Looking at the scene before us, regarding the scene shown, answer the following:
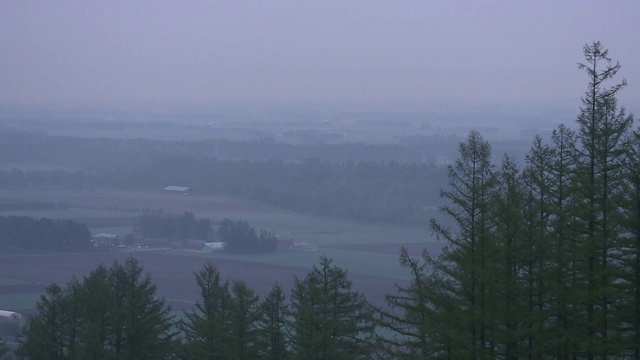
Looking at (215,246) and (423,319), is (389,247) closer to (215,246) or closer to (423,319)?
(215,246)

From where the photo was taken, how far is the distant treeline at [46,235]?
28281 millimetres

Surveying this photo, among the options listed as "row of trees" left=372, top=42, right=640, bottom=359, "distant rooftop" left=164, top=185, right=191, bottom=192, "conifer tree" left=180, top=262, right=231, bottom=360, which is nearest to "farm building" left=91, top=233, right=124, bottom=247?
"distant rooftop" left=164, top=185, right=191, bottom=192

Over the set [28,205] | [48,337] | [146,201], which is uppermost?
[146,201]

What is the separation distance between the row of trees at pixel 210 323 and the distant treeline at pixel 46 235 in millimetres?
12473

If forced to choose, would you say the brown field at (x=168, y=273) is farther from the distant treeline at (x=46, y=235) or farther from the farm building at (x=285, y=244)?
the farm building at (x=285, y=244)

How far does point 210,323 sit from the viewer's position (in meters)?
13.4

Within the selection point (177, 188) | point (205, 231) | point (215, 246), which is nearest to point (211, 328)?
point (215, 246)

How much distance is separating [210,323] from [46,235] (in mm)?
16274

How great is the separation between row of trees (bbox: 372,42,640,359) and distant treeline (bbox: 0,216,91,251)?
Result: 19.0m

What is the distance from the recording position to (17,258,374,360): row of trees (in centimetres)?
1233

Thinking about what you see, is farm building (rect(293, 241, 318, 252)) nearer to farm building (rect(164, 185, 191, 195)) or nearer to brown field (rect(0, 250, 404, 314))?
brown field (rect(0, 250, 404, 314))

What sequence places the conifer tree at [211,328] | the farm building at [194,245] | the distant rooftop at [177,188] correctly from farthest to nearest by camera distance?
the distant rooftop at [177,188], the farm building at [194,245], the conifer tree at [211,328]

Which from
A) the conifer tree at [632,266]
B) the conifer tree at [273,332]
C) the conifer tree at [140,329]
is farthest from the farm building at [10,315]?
the conifer tree at [632,266]

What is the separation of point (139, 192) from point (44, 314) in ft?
82.9
